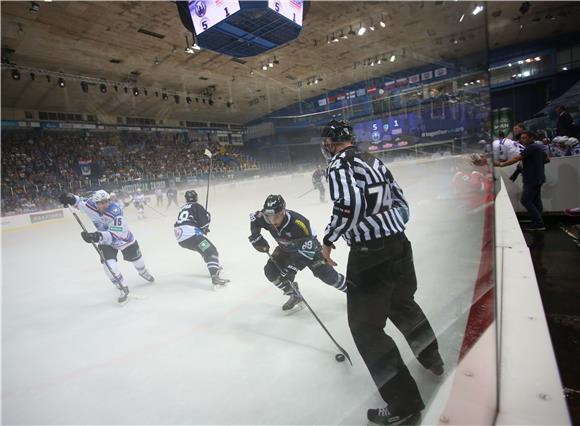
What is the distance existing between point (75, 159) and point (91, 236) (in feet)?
2.02

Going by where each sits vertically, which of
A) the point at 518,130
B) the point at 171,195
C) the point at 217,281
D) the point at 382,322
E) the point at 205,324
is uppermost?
the point at 518,130

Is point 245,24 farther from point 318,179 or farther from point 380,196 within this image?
point 380,196

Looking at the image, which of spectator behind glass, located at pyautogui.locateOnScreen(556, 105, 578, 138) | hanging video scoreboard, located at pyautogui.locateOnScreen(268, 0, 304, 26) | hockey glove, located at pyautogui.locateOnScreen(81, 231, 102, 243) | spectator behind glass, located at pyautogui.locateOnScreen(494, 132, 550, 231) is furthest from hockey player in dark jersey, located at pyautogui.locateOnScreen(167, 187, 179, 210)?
spectator behind glass, located at pyautogui.locateOnScreen(556, 105, 578, 138)

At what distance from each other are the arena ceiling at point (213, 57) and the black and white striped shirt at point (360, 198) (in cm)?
35

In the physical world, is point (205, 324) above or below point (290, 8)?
below

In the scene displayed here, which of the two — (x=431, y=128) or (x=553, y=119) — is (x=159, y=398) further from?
(x=553, y=119)

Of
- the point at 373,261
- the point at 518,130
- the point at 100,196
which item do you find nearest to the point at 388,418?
the point at 373,261

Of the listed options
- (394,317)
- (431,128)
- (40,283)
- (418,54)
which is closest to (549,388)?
(394,317)

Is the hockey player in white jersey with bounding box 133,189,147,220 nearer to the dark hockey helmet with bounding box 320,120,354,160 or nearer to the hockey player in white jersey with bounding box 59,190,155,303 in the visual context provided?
the hockey player in white jersey with bounding box 59,190,155,303

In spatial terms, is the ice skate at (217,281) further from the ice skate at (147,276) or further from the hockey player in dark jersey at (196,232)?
the ice skate at (147,276)

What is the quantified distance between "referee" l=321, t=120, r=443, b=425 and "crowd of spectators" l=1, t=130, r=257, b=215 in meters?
0.76

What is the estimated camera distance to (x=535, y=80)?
12312mm

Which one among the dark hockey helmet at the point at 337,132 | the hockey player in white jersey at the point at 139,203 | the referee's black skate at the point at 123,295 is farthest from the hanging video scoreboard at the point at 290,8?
the referee's black skate at the point at 123,295

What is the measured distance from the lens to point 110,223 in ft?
6.64
